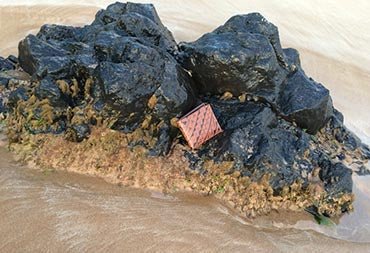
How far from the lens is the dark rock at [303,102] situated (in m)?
4.30

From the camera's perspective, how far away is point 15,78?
449cm

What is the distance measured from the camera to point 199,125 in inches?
158

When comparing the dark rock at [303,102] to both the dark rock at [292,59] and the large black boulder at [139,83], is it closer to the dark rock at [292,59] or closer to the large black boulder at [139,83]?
the dark rock at [292,59]

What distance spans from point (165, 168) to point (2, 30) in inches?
148

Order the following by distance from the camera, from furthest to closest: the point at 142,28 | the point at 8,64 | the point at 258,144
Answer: the point at 8,64 → the point at 142,28 → the point at 258,144

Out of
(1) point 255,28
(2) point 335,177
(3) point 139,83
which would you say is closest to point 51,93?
(3) point 139,83

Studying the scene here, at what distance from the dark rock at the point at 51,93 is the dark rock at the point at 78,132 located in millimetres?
229

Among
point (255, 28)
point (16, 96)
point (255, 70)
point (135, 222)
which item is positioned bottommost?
point (135, 222)

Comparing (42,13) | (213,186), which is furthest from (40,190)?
(42,13)

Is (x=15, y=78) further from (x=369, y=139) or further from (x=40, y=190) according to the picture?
(x=369, y=139)

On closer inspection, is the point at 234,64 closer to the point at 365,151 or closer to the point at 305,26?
the point at 365,151

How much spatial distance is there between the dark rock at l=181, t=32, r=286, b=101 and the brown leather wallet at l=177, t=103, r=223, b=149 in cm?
27

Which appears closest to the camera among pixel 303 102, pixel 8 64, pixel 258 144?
pixel 258 144

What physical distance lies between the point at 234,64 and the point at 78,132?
1.35m
